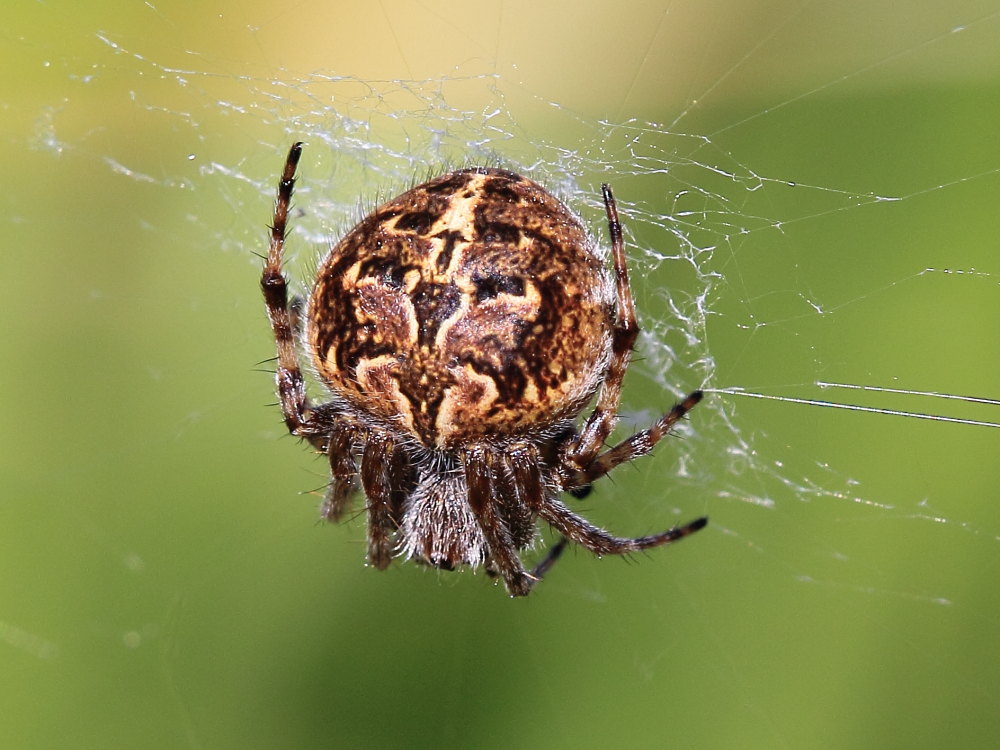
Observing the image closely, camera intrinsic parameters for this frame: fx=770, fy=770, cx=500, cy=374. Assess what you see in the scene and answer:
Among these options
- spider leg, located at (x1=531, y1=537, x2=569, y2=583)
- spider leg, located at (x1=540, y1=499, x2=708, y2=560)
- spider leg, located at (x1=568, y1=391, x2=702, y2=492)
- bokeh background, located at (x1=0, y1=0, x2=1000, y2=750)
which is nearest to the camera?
spider leg, located at (x1=568, y1=391, x2=702, y2=492)

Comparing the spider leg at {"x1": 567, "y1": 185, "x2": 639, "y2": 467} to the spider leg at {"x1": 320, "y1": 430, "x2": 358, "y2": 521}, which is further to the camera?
the spider leg at {"x1": 320, "y1": 430, "x2": 358, "y2": 521}

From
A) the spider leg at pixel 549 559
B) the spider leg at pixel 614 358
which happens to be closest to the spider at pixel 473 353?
the spider leg at pixel 614 358

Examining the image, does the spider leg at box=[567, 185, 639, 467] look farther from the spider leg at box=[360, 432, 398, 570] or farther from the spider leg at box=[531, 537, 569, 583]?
the spider leg at box=[531, 537, 569, 583]

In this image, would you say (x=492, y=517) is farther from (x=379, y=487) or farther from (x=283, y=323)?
(x=283, y=323)

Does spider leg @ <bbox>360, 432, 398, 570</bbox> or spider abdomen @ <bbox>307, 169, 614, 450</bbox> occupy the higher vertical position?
spider abdomen @ <bbox>307, 169, 614, 450</bbox>

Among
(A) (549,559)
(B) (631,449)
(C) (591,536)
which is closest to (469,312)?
(B) (631,449)

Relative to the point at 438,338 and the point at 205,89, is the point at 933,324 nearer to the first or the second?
the point at 438,338

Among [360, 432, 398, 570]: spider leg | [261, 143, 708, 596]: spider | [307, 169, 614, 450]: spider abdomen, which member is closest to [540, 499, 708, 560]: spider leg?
[261, 143, 708, 596]: spider
